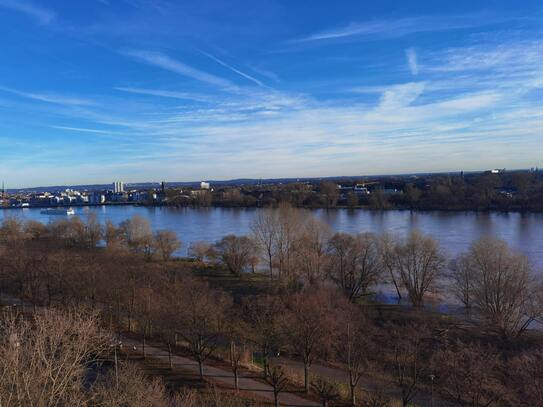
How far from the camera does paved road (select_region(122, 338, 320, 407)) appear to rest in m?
6.12

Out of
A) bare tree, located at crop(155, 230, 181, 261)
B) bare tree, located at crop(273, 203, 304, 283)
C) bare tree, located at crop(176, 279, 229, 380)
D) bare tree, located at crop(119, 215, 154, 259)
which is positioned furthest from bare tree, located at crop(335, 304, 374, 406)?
bare tree, located at crop(119, 215, 154, 259)

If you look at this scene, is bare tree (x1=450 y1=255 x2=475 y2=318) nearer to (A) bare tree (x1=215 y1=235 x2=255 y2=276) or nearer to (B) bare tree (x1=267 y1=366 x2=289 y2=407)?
(B) bare tree (x1=267 y1=366 x2=289 y2=407)

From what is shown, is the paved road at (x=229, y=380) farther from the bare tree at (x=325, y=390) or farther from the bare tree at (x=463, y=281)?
the bare tree at (x=463, y=281)

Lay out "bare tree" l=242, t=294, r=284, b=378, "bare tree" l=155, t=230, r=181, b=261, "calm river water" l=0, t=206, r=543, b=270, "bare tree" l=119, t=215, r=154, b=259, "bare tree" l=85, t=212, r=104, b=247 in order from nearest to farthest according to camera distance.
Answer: "bare tree" l=242, t=294, r=284, b=378, "calm river water" l=0, t=206, r=543, b=270, "bare tree" l=155, t=230, r=181, b=261, "bare tree" l=119, t=215, r=154, b=259, "bare tree" l=85, t=212, r=104, b=247

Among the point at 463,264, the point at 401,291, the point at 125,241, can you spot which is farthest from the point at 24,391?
the point at 125,241

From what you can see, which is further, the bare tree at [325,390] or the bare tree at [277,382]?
the bare tree at [325,390]

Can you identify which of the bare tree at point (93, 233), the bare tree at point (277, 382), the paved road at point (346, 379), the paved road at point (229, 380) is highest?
the bare tree at point (93, 233)

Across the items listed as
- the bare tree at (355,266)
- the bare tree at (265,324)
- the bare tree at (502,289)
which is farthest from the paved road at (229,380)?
the bare tree at (355,266)

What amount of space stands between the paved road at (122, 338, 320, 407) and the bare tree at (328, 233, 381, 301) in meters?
5.30

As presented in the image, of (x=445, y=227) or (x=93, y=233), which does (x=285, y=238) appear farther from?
(x=93, y=233)

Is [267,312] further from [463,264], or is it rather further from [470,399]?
[463,264]

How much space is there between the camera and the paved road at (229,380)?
6121mm

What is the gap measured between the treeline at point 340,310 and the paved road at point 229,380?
0.18 m

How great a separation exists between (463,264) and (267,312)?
16.1 ft
